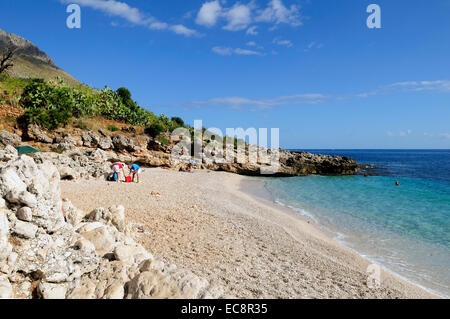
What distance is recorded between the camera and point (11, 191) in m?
4.00

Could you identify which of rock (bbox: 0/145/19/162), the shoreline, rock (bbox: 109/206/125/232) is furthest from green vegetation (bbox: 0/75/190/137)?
rock (bbox: 109/206/125/232)

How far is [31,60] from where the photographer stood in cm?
5500

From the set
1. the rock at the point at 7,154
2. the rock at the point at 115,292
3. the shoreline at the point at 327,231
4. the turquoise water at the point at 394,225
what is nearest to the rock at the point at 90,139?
the rock at the point at 7,154

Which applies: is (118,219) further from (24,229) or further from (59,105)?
(59,105)

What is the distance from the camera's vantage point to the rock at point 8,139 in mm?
17909

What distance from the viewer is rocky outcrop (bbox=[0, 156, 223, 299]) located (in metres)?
3.51

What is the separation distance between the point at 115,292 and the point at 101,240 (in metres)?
1.60

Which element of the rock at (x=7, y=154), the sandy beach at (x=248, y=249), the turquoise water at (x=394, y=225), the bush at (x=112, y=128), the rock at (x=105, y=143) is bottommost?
the turquoise water at (x=394, y=225)

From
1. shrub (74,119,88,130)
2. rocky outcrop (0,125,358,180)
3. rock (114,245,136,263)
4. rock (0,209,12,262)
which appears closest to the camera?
rock (0,209,12,262)

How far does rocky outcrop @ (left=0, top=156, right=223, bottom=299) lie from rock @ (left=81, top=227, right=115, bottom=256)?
4 centimetres

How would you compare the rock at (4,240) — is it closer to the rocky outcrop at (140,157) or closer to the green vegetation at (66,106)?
the rocky outcrop at (140,157)

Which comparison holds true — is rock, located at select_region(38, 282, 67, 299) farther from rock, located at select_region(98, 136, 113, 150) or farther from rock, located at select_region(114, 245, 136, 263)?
rock, located at select_region(98, 136, 113, 150)

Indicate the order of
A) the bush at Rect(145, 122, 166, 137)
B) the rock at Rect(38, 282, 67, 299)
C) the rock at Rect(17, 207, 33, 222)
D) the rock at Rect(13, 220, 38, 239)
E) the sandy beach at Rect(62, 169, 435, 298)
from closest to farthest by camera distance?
the rock at Rect(38, 282, 67, 299) < the rock at Rect(13, 220, 38, 239) < the rock at Rect(17, 207, 33, 222) < the sandy beach at Rect(62, 169, 435, 298) < the bush at Rect(145, 122, 166, 137)

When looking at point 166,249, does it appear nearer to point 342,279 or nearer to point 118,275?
point 118,275
